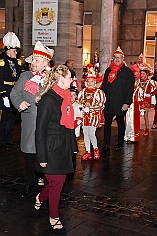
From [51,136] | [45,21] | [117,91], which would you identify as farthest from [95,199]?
[45,21]

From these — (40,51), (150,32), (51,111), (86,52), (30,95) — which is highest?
(150,32)

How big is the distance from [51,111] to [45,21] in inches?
305

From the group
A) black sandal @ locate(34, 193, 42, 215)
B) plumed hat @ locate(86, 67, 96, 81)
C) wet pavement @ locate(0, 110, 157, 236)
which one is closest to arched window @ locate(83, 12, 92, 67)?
wet pavement @ locate(0, 110, 157, 236)

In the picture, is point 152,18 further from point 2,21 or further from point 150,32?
point 2,21

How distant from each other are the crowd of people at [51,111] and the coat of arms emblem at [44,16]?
10.6 ft

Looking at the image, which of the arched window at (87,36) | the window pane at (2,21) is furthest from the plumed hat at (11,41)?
the window pane at (2,21)

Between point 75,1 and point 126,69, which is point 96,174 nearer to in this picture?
point 126,69

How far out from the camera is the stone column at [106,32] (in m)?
14.0

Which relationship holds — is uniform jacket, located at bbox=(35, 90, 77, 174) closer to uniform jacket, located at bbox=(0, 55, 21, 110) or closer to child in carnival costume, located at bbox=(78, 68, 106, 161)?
child in carnival costume, located at bbox=(78, 68, 106, 161)

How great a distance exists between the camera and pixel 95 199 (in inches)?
231

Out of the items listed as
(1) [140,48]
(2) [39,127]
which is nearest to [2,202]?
(2) [39,127]

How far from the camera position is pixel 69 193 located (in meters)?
6.09

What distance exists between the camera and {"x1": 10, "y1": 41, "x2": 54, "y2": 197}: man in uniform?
5602 mm

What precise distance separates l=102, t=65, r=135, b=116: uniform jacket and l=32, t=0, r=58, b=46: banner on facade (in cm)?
353
